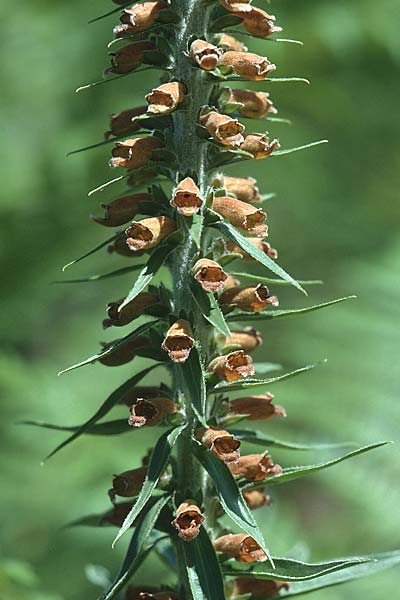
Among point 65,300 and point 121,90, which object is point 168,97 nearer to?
point 121,90

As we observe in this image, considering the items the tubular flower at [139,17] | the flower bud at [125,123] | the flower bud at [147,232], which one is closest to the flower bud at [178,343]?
the flower bud at [147,232]

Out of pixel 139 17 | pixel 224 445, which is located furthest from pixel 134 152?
pixel 224 445

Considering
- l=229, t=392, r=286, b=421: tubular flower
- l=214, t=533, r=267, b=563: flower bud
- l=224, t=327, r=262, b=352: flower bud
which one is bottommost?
l=214, t=533, r=267, b=563: flower bud

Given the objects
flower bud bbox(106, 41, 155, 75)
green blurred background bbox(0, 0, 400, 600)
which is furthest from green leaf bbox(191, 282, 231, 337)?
green blurred background bbox(0, 0, 400, 600)

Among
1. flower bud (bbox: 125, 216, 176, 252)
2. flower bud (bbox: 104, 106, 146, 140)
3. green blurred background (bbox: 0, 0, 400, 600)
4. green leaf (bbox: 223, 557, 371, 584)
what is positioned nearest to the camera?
green leaf (bbox: 223, 557, 371, 584)

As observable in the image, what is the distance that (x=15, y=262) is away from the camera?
4465 mm

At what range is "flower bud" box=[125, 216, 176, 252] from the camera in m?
1.39

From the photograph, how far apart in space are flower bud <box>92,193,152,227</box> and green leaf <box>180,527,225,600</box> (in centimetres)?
53

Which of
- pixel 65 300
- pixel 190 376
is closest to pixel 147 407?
pixel 190 376

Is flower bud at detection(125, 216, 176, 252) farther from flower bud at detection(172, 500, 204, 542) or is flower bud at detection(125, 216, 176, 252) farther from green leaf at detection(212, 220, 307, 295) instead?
flower bud at detection(172, 500, 204, 542)

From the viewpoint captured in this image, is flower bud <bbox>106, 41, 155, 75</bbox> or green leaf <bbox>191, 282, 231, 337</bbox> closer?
green leaf <bbox>191, 282, 231, 337</bbox>

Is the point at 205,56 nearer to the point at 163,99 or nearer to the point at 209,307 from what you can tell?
the point at 163,99

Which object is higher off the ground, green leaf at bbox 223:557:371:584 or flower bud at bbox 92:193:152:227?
flower bud at bbox 92:193:152:227

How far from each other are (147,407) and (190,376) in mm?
113
